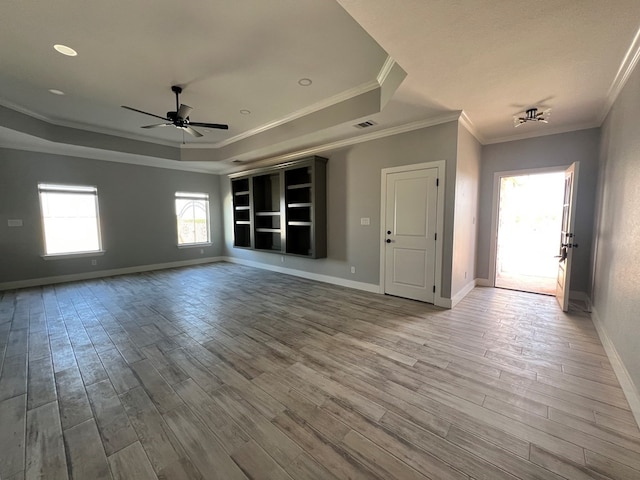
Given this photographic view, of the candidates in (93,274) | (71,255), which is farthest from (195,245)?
(71,255)

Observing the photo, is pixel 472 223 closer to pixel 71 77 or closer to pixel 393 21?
pixel 393 21

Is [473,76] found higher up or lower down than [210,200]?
higher up

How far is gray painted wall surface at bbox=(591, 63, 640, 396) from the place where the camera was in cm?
206

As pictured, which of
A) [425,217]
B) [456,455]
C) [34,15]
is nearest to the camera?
[456,455]

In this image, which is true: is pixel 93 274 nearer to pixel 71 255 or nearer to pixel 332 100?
pixel 71 255

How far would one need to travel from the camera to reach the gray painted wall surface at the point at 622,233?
6.77 ft

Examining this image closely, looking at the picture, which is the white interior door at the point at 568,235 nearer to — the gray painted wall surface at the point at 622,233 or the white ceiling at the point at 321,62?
the gray painted wall surface at the point at 622,233

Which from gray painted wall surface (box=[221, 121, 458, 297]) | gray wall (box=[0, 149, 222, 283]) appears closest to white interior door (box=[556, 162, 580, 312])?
gray painted wall surface (box=[221, 121, 458, 297])

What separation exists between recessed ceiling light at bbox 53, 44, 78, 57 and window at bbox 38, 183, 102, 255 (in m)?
3.99

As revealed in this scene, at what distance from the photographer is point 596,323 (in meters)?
3.13

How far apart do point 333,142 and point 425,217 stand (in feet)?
7.23

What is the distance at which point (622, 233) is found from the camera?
2463 millimetres

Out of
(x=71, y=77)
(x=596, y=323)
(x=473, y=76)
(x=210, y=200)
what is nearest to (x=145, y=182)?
(x=210, y=200)

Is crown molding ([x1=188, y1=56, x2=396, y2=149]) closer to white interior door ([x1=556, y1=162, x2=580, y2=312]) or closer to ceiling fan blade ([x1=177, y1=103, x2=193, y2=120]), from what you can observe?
ceiling fan blade ([x1=177, y1=103, x2=193, y2=120])
